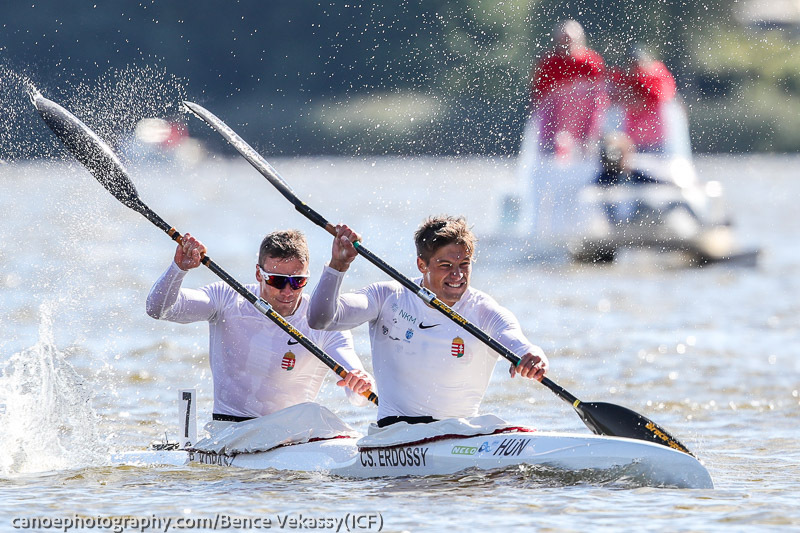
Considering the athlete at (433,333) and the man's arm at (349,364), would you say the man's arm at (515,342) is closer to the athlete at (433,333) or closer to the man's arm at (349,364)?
the athlete at (433,333)

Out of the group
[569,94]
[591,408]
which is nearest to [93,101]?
[569,94]

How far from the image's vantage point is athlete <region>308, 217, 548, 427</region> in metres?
5.94

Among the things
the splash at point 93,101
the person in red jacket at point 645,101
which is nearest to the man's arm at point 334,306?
the splash at point 93,101

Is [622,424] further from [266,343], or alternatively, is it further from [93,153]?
[93,153]

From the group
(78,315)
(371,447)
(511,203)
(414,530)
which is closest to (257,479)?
(371,447)

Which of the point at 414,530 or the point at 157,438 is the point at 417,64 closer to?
the point at 157,438

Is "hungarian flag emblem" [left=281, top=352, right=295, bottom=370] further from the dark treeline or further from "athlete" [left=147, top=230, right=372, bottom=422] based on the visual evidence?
the dark treeline

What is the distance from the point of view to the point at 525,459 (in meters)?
5.86

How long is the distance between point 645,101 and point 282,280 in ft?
38.8

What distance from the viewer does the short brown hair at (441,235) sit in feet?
19.3

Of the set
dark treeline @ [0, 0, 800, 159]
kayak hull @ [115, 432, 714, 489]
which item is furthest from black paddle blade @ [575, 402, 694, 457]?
dark treeline @ [0, 0, 800, 159]

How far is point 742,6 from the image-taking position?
38875mm

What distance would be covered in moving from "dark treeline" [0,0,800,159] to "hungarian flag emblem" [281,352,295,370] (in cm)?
359

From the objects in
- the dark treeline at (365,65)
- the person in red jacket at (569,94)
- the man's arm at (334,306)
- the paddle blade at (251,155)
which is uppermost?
the dark treeline at (365,65)
